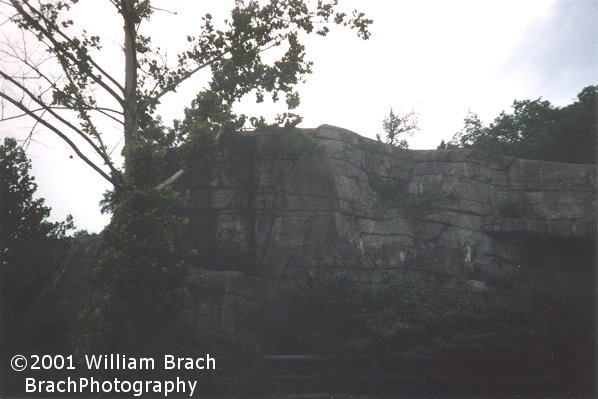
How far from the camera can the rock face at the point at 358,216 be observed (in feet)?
51.0

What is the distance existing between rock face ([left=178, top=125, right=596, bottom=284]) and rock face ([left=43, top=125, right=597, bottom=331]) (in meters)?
0.04

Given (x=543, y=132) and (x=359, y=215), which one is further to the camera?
(x=543, y=132)

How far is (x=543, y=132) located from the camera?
→ 25109mm

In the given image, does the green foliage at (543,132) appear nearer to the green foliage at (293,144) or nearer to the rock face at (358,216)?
the rock face at (358,216)

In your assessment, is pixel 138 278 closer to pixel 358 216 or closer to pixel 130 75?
pixel 130 75

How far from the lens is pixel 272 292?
14.4 metres

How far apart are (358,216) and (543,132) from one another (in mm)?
15083

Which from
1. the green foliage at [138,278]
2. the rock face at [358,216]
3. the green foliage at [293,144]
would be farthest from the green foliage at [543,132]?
the green foliage at [138,278]

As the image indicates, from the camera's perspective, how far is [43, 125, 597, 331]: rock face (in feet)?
51.0

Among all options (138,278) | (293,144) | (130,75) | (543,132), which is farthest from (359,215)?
(543,132)

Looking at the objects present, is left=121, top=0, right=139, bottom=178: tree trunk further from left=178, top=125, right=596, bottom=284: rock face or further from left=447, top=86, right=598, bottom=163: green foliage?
left=447, top=86, right=598, bottom=163: green foliage

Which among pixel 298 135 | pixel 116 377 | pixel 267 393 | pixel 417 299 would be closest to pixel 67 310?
pixel 116 377

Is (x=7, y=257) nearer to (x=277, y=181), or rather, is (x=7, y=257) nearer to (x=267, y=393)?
(x=277, y=181)

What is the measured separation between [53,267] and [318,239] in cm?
1145
